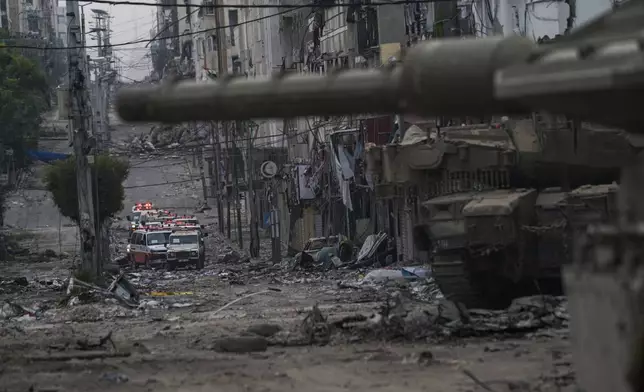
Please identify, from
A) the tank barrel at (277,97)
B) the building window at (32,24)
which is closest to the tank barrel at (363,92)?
the tank barrel at (277,97)

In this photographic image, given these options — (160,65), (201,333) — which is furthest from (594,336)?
(160,65)

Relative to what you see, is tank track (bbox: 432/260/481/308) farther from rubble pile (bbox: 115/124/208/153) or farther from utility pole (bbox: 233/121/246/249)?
rubble pile (bbox: 115/124/208/153)

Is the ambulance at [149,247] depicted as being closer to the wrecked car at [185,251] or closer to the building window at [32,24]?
the wrecked car at [185,251]

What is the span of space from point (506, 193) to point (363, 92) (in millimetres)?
7633

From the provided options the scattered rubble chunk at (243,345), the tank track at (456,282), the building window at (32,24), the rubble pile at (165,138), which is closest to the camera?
the scattered rubble chunk at (243,345)

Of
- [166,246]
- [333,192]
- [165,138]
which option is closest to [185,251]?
[166,246]

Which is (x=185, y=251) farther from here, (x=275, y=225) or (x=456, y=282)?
(x=456, y=282)

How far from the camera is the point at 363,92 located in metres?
9.46

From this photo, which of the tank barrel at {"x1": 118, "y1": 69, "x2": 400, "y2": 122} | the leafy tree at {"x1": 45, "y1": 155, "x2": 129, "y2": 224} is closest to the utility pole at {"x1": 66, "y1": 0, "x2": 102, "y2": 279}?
the leafy tree at {"x1": 45, "y1": 155, "x2": 129, "y2": 224}

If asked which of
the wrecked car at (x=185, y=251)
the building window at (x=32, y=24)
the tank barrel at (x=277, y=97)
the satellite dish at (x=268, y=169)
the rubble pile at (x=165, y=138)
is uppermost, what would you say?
the building window at (x=32, y=24)

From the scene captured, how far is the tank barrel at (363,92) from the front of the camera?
907cm

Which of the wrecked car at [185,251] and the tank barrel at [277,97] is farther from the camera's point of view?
the wrecked car at [185,251]

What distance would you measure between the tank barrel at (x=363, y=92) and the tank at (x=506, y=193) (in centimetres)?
628

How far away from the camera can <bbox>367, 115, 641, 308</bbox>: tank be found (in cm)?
1599
